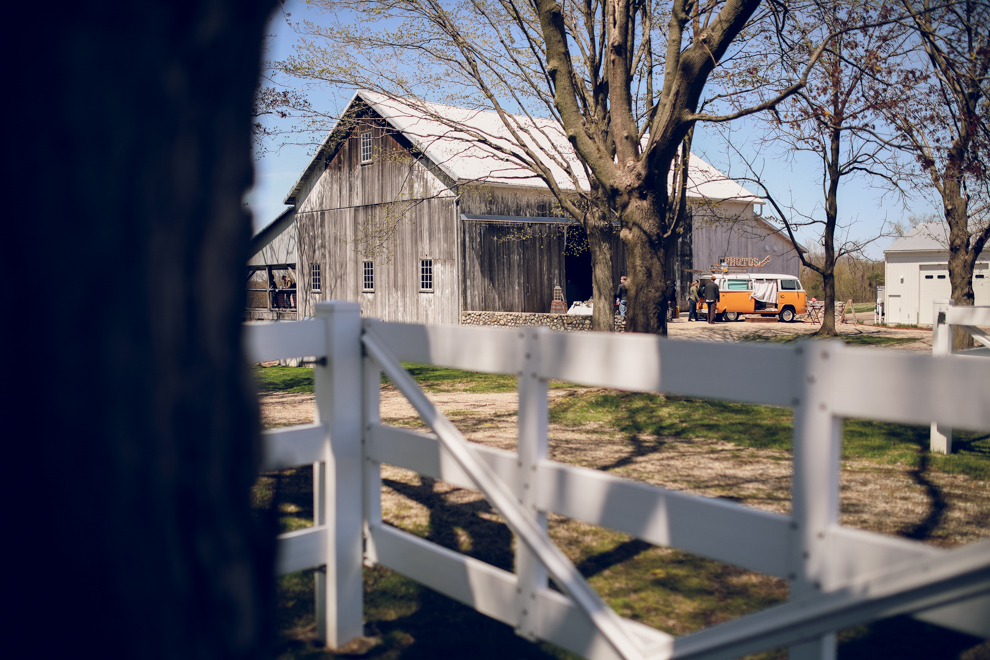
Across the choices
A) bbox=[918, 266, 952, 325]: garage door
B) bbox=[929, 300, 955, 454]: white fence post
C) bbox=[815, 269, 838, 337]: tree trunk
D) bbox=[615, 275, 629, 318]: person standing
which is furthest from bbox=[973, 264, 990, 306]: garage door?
bbox=[929, 300, 955, 454]: white fence post

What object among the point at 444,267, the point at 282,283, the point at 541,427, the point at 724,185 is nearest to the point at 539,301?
the point at 444,267

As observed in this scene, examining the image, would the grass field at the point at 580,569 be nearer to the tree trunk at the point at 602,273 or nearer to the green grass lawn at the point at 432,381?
the tree trunk at the point at 602,273

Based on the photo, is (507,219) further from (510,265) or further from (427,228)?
(427,228)

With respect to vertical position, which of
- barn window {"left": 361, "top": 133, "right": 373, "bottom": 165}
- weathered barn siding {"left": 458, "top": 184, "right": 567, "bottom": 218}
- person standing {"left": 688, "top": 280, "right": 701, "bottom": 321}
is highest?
barn window {"left": 361, "top": 133, "right": 373, "bottom": 165}

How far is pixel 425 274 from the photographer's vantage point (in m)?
26.6

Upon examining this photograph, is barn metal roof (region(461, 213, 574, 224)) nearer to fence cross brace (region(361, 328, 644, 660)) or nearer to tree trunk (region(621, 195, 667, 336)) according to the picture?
tree trunk (region(621, 195, 667, 336))

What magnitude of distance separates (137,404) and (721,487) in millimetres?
5990

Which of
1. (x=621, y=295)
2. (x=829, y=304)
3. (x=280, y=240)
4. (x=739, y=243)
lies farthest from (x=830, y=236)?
(x=280, y=240)

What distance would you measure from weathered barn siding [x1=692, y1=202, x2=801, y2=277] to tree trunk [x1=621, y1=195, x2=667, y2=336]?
21.6 meters

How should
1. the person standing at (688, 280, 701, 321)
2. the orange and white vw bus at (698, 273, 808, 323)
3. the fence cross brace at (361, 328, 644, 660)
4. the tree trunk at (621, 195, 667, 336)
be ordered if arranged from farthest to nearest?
1. the person standing at (688, 280, 701, 321)
2. the orange and white vw bus at (698, 273, 808, 323)
3. the tree trunk at (621, 195, 667, 336)
4. the fence cross brace at (361, 328, 644, 660)

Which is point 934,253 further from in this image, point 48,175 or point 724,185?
point 48,175

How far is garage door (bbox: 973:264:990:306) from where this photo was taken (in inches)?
1233

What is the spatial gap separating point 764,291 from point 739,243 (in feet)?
19.3

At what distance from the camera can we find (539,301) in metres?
27.3
